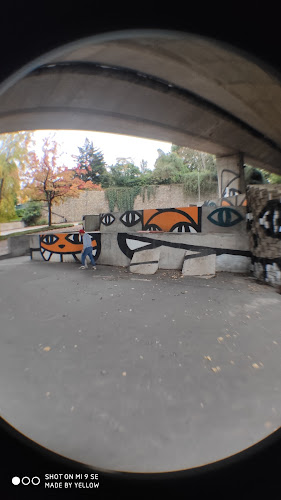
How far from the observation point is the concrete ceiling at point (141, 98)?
5348 millimetres

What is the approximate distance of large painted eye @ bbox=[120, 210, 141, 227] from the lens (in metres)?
9.41

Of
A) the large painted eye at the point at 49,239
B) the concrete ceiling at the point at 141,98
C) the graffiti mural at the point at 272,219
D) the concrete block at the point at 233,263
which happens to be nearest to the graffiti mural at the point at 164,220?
the concrete block at the point at 233,263

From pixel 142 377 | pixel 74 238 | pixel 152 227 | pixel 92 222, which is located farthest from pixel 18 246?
pixel 142 377

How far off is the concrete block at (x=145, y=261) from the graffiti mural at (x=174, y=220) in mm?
1459

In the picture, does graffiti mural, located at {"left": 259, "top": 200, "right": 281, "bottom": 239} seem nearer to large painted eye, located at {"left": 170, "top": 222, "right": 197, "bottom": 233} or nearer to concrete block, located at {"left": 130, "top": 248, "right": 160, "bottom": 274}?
large painted eye, located at {"left": 170, "top": 222, "right": 197, "bottom": 233}

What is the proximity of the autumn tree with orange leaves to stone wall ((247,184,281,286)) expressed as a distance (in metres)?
8.30

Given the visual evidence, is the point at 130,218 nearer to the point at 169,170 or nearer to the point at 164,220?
the point at 164,220

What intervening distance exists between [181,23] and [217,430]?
8.27 feet

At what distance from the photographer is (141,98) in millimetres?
7590

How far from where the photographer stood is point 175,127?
9.36 meters

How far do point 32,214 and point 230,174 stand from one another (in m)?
15.6

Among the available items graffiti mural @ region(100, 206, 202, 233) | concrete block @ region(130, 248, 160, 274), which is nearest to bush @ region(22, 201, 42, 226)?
graffiti mural @ region(100, 206, 202, 233)

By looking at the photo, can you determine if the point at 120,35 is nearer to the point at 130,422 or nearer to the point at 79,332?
the point at 130,422

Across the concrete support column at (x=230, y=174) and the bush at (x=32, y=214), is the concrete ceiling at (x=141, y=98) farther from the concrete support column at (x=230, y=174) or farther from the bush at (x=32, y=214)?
the bush at (x=32, y=214)
